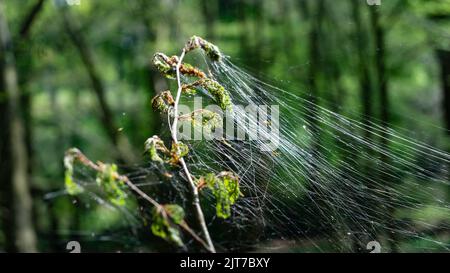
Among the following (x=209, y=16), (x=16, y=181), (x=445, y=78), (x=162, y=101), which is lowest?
(x=16, y=181)

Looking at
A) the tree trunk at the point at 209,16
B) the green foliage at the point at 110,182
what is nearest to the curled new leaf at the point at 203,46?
the green foliage at the point at 110,182

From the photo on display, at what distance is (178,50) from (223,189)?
25.4ft

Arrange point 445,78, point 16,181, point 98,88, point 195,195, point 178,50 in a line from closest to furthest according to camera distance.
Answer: point 195,195 < point 16,181 < point 445,78 < point 98,88 < point 178,50

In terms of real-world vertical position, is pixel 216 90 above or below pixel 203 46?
below

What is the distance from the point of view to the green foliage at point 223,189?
137cm

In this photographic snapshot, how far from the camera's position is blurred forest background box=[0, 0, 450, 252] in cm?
798

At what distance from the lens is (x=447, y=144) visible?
825 cm

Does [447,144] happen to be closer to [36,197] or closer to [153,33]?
[153,33]

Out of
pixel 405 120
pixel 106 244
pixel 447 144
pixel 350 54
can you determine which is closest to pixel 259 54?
pixel 350 54

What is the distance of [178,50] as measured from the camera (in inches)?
351

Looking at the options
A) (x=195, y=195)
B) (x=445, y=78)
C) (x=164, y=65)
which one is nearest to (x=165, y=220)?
(x=195, y=195)

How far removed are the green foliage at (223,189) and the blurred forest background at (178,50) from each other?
5725 millimetres

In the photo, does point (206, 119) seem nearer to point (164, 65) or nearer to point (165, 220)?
point (164, 65)

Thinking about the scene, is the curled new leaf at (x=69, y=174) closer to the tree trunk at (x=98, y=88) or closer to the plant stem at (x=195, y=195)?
the plant stem at (x=195, y=195)
